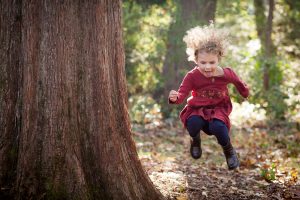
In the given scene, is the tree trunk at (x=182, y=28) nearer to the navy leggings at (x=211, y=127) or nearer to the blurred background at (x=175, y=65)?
the blurred background at (x=175, y=65)

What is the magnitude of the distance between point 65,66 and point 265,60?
32.3ft

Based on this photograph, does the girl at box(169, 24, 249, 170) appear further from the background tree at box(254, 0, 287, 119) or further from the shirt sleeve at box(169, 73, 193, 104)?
the background tree at box(254, 0, 287, 119)

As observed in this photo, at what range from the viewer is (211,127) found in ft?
18.2

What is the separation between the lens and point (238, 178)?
7.46 meters

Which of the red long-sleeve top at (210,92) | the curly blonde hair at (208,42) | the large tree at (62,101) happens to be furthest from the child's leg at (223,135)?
the large tree at (62,101)

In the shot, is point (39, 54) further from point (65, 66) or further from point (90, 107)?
point (90, 107)

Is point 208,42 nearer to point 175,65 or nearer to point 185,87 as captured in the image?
point 185,87

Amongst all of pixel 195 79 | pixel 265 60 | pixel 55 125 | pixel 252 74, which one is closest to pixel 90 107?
pixel 55 125

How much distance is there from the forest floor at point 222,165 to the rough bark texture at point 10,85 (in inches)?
76.7

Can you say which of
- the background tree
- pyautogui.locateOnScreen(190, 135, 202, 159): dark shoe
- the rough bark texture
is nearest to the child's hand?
pyautogui.locateOnScreen(190, 135, 202, 159): dark shoe

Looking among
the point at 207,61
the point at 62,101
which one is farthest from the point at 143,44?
the point at 62,101

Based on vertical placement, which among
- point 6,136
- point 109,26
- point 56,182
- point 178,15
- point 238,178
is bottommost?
point 238,178

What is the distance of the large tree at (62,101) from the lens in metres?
4.43

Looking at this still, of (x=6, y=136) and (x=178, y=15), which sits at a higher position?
(x=178, y=15)
